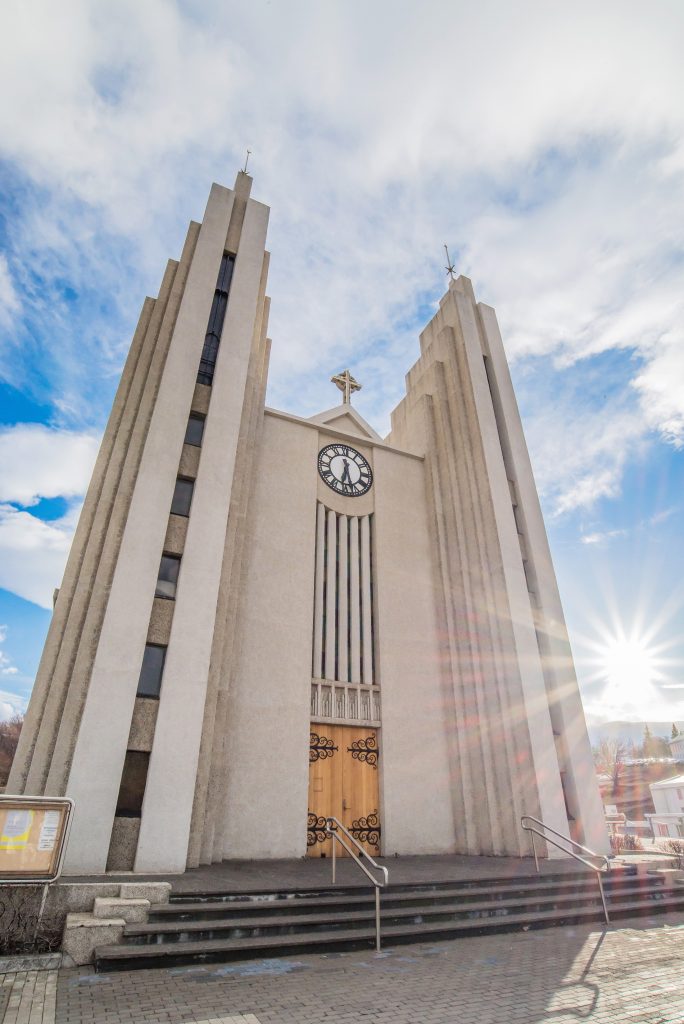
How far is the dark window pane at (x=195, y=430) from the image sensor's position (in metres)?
10.9

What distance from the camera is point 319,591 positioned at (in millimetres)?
12523

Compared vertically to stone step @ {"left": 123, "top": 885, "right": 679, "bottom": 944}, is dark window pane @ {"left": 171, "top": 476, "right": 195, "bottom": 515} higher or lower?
higher

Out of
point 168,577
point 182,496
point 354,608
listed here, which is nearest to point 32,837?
point 168,577

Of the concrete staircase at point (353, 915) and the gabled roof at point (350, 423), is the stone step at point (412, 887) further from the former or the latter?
the gabled roof at point (350, 423)

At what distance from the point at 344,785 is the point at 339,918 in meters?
5.34

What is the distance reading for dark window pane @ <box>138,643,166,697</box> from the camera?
8.44 metres

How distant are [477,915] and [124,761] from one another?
532cm

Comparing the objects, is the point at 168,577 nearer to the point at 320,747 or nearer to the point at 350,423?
the point at 320,747

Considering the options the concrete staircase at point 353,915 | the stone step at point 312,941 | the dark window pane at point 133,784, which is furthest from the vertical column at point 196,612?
the stone step at point 312,941

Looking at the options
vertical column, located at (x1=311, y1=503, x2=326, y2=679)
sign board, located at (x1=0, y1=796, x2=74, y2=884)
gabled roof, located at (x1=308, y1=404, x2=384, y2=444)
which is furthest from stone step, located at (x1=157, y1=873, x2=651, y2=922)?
gabled roof, located at (x1=308, y1=404, x2=384, y2=444)

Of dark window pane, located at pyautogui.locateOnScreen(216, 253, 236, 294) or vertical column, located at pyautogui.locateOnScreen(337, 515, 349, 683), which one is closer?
vertical column, located at pyautogui.locateOnScreen(337, 515, 349, 683)

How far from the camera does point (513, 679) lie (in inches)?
448

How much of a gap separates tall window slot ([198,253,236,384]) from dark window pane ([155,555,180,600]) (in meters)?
4.28

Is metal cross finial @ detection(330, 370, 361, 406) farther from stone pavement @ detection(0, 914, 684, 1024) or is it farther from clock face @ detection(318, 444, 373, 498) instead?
stone pavement @ detection(0, 914, 684, 1024)
